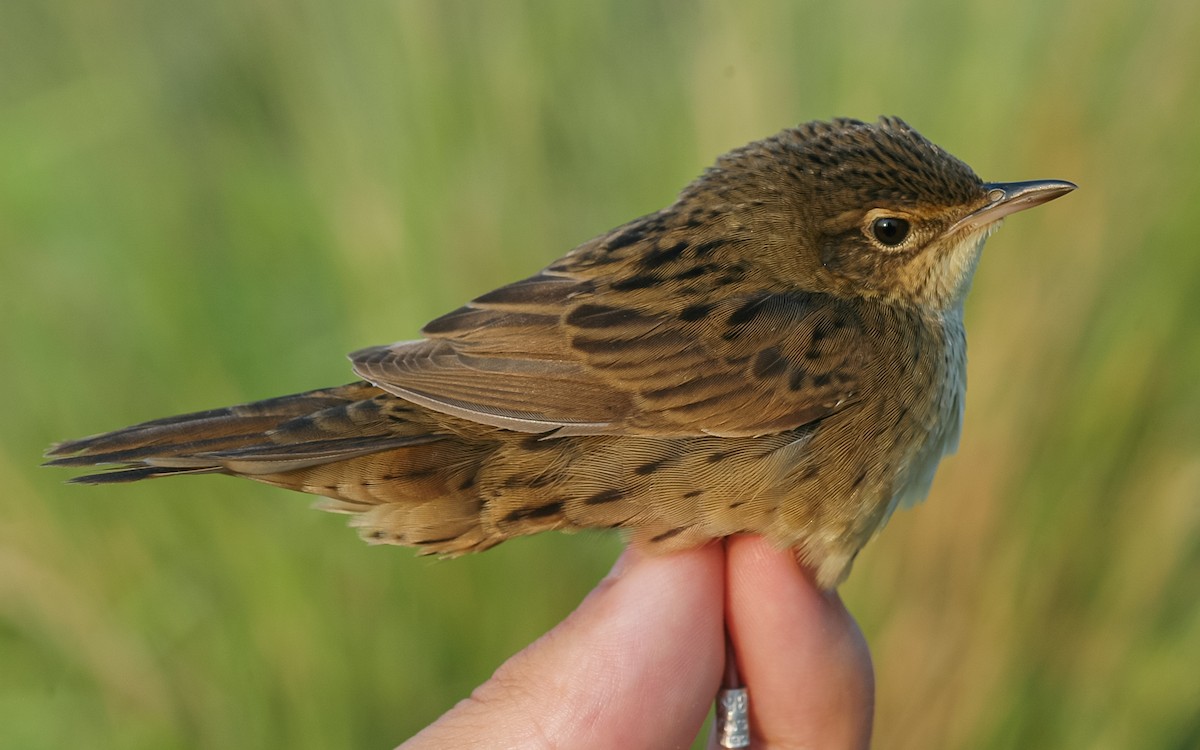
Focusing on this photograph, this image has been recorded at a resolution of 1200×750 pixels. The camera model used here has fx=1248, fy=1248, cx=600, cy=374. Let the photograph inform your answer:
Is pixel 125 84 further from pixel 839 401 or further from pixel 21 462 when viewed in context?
pixel 839 401

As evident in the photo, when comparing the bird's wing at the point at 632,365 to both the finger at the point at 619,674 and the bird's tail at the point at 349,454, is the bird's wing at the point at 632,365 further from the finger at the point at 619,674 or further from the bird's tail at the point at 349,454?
the finger at the point at 619,674

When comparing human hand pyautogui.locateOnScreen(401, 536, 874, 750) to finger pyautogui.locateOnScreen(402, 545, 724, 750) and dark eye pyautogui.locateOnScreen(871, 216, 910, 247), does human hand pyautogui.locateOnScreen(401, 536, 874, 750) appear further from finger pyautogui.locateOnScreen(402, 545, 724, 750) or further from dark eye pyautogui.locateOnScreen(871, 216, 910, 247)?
dark eye pyautogui.locateOnScreen(871, 216, 910, 247)

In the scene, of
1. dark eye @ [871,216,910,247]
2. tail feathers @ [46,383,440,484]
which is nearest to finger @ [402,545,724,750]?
tail feathers @ [46,383,440,484]

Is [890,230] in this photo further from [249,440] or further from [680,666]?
[249,440]

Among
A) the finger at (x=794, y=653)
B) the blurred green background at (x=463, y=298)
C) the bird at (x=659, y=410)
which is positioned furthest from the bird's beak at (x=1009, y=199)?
the finger at (x=794, y=653)

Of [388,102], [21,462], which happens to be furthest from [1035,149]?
[21,462]

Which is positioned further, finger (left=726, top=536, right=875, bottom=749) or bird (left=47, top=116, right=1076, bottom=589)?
finger (left=726, top=536, right=875, bottom=749)

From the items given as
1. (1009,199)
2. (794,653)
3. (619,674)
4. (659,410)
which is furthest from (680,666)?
(1009,199)
